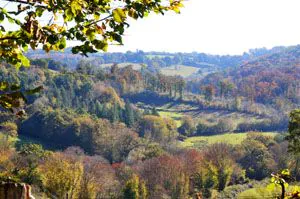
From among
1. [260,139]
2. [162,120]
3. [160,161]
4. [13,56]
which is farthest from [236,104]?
[13,56]

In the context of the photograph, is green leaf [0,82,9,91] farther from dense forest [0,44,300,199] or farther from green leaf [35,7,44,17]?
green leaf [35,7,44,17]

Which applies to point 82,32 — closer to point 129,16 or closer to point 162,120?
point 129,16

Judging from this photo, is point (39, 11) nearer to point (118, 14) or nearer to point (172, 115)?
point (118, 14)

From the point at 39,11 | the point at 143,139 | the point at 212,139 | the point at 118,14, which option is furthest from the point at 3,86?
the point at 212,139

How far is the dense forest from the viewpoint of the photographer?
133ft

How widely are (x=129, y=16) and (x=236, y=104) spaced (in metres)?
105

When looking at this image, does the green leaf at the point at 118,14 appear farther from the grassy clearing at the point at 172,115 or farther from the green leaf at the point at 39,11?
the grassy clearing at the point at 172,115

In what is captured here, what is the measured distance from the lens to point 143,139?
2854 inches

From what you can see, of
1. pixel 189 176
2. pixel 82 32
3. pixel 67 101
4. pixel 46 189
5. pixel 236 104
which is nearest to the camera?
pixel 82 32

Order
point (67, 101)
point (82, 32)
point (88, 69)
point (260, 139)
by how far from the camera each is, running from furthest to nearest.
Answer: point (88, 69) → point (67, 101) → point (260, 139) → point (82, 32)

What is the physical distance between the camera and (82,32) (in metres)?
3.93

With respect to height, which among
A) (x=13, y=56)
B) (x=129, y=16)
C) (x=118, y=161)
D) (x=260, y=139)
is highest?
(x=129, y=16)

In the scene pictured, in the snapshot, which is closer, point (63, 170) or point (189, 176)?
point (63, 170)

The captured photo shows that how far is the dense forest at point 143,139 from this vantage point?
40594 mm
